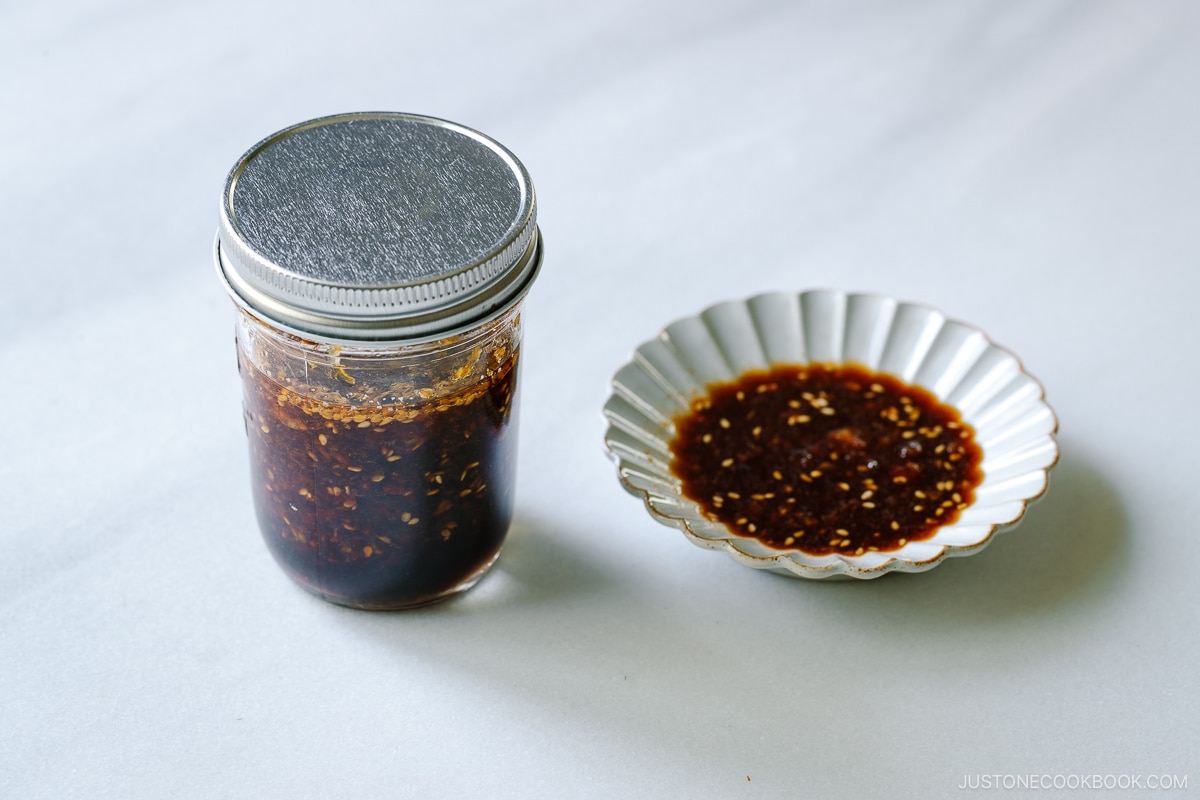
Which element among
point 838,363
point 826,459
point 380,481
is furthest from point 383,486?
point 838,363

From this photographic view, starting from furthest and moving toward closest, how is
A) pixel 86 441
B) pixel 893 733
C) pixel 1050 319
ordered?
pixel 1050 319, pixel 86 441, pixel 893 733

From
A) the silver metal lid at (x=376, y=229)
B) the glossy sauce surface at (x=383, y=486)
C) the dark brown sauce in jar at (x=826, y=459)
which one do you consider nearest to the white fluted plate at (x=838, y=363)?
the dark brown sauce in jar at (x=826, y=459)

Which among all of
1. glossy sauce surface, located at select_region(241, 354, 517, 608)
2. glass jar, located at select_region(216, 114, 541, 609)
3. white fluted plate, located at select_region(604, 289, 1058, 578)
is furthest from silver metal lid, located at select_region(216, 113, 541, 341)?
white fluted plate, located at select_region(604, 289, 1058, 578)

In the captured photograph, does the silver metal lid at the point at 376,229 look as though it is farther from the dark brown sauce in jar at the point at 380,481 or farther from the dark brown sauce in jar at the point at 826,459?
the dark brown sauce in jar at the point at 826,459

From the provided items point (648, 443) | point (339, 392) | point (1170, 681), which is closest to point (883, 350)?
point (648, 443)

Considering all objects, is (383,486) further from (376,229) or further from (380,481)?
(376,229)

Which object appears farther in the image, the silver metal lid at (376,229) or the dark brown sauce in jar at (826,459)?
the dark brown sauce in jar at (826,459)

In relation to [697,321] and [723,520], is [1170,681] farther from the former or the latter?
[697,321]
